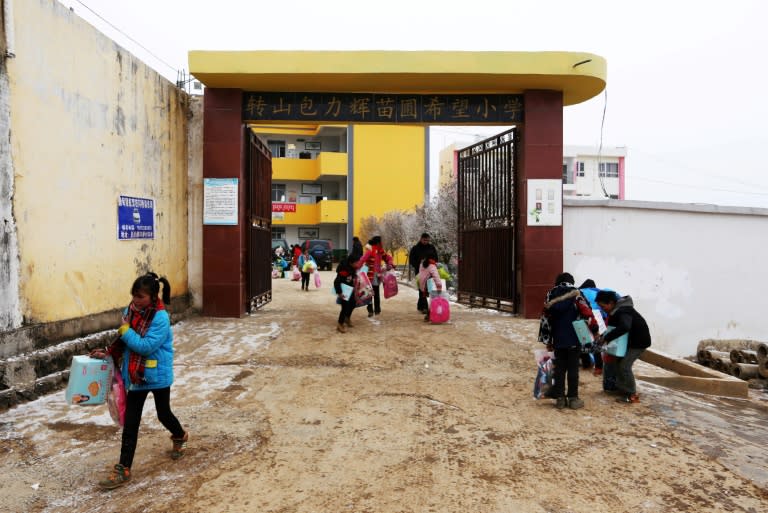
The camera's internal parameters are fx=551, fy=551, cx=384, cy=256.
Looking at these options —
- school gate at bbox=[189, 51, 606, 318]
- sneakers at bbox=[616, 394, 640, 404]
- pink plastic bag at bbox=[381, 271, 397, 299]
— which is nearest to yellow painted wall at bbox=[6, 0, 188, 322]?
school gate at bbox=[189, 51, 606, 318]

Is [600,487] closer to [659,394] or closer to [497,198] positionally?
[659,394]

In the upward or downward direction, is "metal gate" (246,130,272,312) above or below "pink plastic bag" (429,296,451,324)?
above

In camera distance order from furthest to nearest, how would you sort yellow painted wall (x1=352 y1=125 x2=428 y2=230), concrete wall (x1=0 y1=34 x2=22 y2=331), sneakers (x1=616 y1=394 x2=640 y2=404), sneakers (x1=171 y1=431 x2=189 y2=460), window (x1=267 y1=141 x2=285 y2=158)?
1. window (x1=267 y1=141 x2=285 y2=158)
2. yellow painted wall (x1=352 y1=125 x2=428 y2=230)
3. sneakers (x1=616 y1=394 x2=640 y2=404)
4. concrete wall (x1=0 y1=34 x2=22 y2=331)
5. sneakers (x1=171 y1=431 x2=189 y2=460)

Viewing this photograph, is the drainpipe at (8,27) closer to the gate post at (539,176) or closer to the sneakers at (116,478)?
the sneakers at (116,478)

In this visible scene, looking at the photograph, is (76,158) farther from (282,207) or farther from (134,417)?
(282,207)

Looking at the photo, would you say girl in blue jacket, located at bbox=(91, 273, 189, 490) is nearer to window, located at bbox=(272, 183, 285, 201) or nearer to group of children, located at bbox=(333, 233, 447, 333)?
group of children, located at bbox=(333, 233, 447, 333)

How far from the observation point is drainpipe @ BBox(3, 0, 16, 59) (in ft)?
18.0

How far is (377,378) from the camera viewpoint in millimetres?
6645

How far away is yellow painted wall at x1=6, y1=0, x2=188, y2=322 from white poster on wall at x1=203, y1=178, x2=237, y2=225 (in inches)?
44.7

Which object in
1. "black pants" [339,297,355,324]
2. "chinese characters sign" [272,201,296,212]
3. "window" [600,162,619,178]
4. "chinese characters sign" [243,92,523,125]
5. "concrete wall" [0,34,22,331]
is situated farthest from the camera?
"window" [600,162,619,178]

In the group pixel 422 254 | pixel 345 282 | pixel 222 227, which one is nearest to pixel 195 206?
pixel 222 227

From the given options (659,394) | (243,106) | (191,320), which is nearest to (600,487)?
(659,394)

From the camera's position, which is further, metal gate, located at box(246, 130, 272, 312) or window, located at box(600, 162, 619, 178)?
window, located at box(600, 162, 619, 178)

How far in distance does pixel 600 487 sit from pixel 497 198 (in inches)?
339
